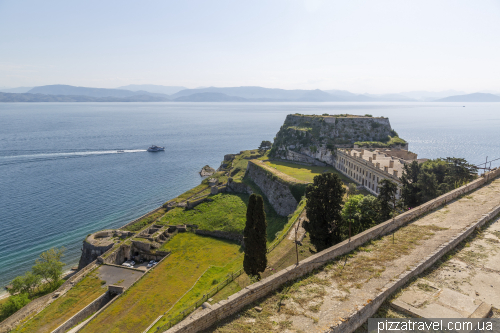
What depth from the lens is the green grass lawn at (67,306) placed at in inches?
1186

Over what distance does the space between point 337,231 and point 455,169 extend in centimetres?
1999

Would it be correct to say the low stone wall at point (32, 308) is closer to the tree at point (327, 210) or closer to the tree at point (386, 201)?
the tree at point (327, 210)

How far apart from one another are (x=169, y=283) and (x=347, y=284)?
27.8m

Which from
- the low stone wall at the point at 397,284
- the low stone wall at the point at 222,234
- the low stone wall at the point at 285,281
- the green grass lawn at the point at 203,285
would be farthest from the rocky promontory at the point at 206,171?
the low stone wall at the point at 397,284

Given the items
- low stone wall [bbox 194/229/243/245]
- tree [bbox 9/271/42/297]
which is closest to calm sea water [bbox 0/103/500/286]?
tree [bbox 9/271/42/297]

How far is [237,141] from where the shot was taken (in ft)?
534

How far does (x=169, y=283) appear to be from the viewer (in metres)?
36.6

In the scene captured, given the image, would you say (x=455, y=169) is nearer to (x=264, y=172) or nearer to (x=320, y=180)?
(x=320, y=180)

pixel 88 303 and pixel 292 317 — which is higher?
pixel 292 317

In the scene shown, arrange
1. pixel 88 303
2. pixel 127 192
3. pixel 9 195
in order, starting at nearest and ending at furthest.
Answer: pixel 88 303
pixel 9 195
pixel 127 192

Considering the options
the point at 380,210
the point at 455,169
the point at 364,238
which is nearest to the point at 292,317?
the point at 364,238

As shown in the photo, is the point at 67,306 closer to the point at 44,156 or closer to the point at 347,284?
the point at 347,284

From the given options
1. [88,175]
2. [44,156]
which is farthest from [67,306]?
[44,156]

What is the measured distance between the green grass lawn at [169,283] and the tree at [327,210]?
1448 cm
